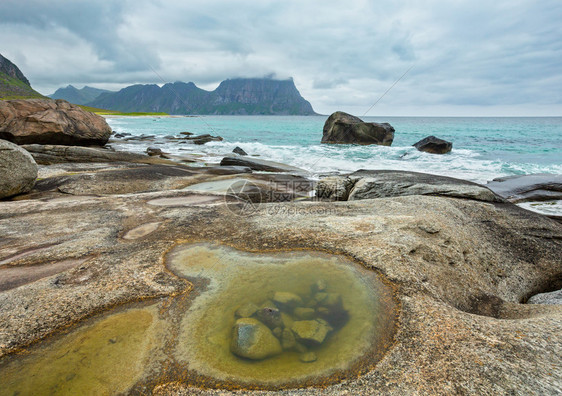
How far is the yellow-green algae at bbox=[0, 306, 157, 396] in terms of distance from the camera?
2363mm

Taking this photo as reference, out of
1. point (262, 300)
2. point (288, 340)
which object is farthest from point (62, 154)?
point (288, 340)

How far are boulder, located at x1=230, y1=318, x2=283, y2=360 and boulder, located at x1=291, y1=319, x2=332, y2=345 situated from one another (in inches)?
9.6

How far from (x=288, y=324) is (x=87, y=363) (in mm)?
1831

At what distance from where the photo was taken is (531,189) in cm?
1263

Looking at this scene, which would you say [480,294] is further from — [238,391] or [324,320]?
[238,391]

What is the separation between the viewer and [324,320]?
3193mm

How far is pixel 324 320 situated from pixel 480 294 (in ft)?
7.66

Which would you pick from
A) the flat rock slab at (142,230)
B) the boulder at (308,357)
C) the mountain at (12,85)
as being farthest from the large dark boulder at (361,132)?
the mountain at (12,85)

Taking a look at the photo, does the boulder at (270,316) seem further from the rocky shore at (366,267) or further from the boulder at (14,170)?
the boulder at (14,170)

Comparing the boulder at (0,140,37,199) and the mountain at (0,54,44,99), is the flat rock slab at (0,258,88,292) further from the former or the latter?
the mountain at (0,54,44,99)

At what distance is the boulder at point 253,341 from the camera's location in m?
2.73

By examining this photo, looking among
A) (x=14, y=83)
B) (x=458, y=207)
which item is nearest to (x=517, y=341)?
(x=458, y=207)

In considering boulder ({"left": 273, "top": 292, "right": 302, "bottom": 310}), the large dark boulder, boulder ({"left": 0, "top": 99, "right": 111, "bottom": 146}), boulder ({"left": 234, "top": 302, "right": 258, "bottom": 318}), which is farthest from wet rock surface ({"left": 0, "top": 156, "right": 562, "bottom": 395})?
the large dark boulder

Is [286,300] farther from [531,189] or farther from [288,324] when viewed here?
[531,189]
